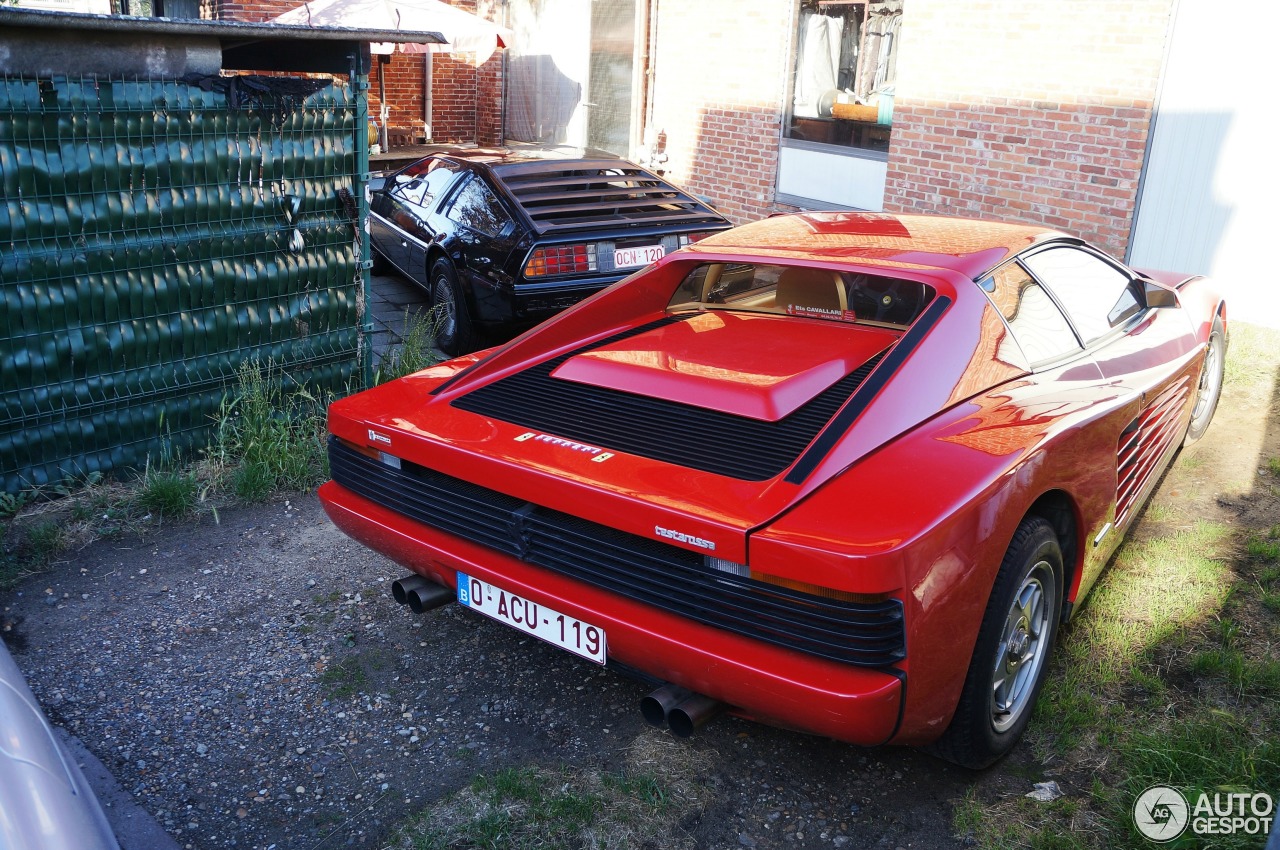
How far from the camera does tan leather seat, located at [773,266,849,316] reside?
367cm

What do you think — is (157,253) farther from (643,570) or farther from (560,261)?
(643,570)

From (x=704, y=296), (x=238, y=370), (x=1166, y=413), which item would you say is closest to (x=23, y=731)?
(x=704, y=296)

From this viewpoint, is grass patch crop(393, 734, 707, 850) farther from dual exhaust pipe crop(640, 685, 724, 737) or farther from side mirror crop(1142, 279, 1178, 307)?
side mirror crop(1142, 279, 1178, 307)

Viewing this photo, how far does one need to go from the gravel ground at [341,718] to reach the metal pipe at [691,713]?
0.37 m

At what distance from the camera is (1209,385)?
541 centimetres

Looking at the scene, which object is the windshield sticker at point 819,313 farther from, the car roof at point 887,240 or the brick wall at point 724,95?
the brick wall at point 724,95

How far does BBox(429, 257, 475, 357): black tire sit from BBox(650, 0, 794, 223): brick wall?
4.64 meters

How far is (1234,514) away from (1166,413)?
866mm

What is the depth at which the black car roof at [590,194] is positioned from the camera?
6.68m

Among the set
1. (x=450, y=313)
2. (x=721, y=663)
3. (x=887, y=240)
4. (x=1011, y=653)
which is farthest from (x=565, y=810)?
(x=450, y=313)

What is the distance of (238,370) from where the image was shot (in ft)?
17.2

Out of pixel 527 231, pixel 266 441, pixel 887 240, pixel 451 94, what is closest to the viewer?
pixel 887 240

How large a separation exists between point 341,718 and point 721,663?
1.42 m

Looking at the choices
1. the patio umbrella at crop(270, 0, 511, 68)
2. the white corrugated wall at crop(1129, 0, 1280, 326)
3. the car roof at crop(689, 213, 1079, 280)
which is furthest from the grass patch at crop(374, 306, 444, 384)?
the patio umbrella at crop(270, 0, 511, 68)
